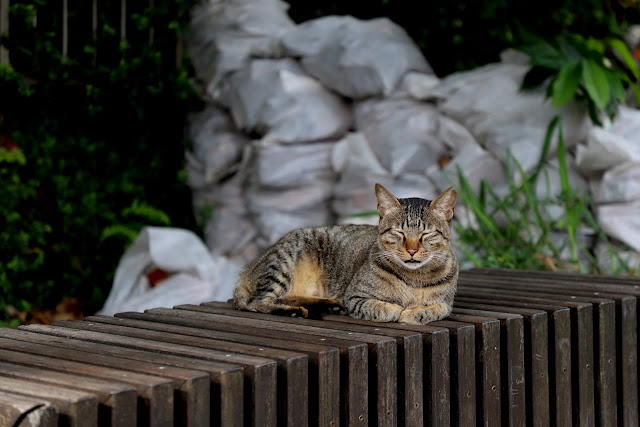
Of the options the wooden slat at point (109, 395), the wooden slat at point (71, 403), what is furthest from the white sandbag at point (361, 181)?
the wooden slat at point (71, 403)

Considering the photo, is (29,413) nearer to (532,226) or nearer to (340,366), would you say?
(340,366)

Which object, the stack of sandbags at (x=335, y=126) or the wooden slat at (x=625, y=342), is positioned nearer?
the wooden slat at (x=625, y=342)

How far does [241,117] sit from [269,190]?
1.89ft

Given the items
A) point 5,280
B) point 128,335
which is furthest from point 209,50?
point 128,335

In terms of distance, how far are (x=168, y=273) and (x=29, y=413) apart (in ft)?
11.9

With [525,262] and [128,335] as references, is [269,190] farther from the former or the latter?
[128,335]

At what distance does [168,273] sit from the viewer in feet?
17.4

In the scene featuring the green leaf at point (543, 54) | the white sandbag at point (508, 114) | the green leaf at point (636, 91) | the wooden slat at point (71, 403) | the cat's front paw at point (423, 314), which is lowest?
the white sandbag at point (508, 114)

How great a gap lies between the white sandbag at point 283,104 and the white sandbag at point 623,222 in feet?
6.26

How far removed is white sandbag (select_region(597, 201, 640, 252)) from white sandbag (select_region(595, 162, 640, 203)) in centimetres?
6

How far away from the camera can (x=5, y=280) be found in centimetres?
502

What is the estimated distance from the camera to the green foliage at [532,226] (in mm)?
4953

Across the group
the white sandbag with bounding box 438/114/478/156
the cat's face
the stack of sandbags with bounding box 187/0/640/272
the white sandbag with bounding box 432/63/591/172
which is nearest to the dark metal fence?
the stack of sandbags with bounding box 187/0/640/272

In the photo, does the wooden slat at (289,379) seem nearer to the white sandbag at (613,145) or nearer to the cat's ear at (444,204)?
the cat's ear at (444,204)
